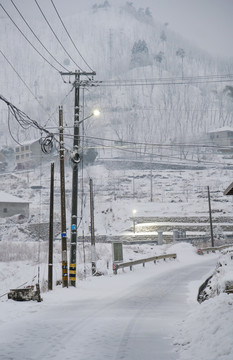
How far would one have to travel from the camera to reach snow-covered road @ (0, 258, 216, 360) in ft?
26.2

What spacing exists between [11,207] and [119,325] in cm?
6187

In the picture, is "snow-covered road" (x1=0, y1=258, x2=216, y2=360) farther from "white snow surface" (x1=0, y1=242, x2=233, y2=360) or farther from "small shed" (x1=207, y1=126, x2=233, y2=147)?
"small shed" (x1=207, y1=126, x2=233, y2=147)

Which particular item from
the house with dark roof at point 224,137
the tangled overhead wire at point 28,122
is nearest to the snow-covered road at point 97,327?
the tangled overhead wire at point 28,122

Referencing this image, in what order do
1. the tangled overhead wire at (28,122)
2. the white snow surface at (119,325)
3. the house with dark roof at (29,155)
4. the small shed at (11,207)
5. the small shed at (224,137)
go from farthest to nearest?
the small shed at (224,137)
the house with dark roof at (29,155)
the small shed at (11,207)
the tangled overhead wire at (28,122)
the white snow surface at (119,325)

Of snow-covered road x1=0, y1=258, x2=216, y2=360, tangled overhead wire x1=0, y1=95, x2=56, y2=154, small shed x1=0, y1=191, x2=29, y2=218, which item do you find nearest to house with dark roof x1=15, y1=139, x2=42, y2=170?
small shed x1=0, y1=191, x2=29, y2=218

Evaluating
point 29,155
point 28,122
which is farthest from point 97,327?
point 29,155

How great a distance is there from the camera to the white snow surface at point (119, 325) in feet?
25.5

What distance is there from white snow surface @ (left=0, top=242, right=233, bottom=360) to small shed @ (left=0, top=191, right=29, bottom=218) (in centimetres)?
5241

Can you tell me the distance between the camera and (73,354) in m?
7.81

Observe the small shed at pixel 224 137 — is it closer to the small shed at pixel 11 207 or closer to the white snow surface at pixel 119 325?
A: the small shed at pixel 11 207

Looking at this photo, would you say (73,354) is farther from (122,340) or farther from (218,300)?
(218,300)

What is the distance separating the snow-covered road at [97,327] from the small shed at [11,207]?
2108 inches

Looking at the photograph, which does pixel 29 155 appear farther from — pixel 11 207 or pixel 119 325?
pixel 119 325

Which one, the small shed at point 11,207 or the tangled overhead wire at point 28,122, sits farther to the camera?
the small shed at point 11,207
